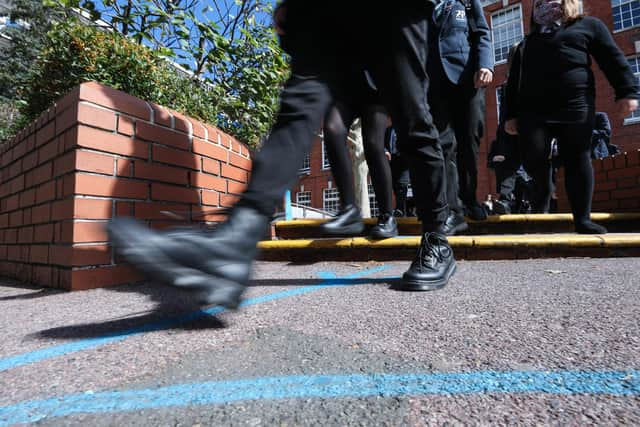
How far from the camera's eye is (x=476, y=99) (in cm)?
315

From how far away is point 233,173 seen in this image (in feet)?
9.62

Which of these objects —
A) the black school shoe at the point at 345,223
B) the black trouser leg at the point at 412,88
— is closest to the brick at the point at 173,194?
the black school shoe at the point at 345,223

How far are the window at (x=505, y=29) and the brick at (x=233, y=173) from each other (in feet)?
63.1

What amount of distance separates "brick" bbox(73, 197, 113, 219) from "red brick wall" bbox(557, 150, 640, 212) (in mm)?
5110

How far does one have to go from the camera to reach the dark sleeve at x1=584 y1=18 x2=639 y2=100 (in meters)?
2.72

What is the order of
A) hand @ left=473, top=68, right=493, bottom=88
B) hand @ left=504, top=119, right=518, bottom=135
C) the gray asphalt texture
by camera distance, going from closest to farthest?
the gray asphalt texture → hand @ left=473, top=68, right=493, bottom=88 → hand @ left=504, top=119, right=518, bottom=135

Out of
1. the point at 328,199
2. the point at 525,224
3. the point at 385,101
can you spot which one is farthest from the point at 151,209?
the point at 328,199

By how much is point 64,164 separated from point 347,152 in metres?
1.74

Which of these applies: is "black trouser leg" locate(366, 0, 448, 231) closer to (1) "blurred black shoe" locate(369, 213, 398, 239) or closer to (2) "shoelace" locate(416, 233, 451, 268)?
(2) "shoelace" locate(416, 233, 451, 268)

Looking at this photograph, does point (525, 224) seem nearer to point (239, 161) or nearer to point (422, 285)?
point (422, 285)

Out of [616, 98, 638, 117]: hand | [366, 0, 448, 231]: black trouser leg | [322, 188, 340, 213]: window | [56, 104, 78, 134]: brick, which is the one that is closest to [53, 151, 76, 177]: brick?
[56, 104, 78, 134]: brick

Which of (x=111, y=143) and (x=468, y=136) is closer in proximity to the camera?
(x=111, y=143)

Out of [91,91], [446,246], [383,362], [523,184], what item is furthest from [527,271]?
[523,184]

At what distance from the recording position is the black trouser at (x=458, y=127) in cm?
304
